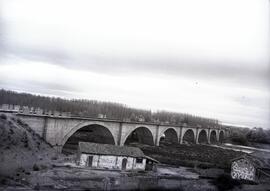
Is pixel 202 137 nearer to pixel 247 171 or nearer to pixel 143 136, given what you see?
pixel 143 136

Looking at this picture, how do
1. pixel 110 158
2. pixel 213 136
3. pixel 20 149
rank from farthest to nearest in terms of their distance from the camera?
pixel 213 136 → pixel 110 158 → pixel 20 149

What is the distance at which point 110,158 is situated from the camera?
23.1 meters

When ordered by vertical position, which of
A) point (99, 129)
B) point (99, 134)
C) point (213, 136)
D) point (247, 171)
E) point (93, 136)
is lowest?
point (247, 171)

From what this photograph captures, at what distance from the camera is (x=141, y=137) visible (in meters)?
40.7

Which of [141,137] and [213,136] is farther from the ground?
[141,137]

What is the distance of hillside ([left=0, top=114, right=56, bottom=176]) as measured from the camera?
16812 mm

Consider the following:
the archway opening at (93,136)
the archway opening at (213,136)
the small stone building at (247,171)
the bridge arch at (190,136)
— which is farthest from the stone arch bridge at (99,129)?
the small stone building at (247,171)

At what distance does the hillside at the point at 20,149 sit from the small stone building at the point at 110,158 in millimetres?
Result: 2582

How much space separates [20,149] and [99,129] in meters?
13.6

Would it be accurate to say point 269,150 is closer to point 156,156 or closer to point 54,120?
point 156,156

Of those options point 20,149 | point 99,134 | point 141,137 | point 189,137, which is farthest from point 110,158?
point 189,137

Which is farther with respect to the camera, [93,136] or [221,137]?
[221,137]

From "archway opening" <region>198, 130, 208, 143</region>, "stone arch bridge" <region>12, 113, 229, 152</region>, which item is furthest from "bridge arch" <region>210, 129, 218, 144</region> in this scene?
"stone arch bridge" <region>12, 113, 229, 152</region>

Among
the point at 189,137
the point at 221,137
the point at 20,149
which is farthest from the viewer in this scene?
the point at 221,137
